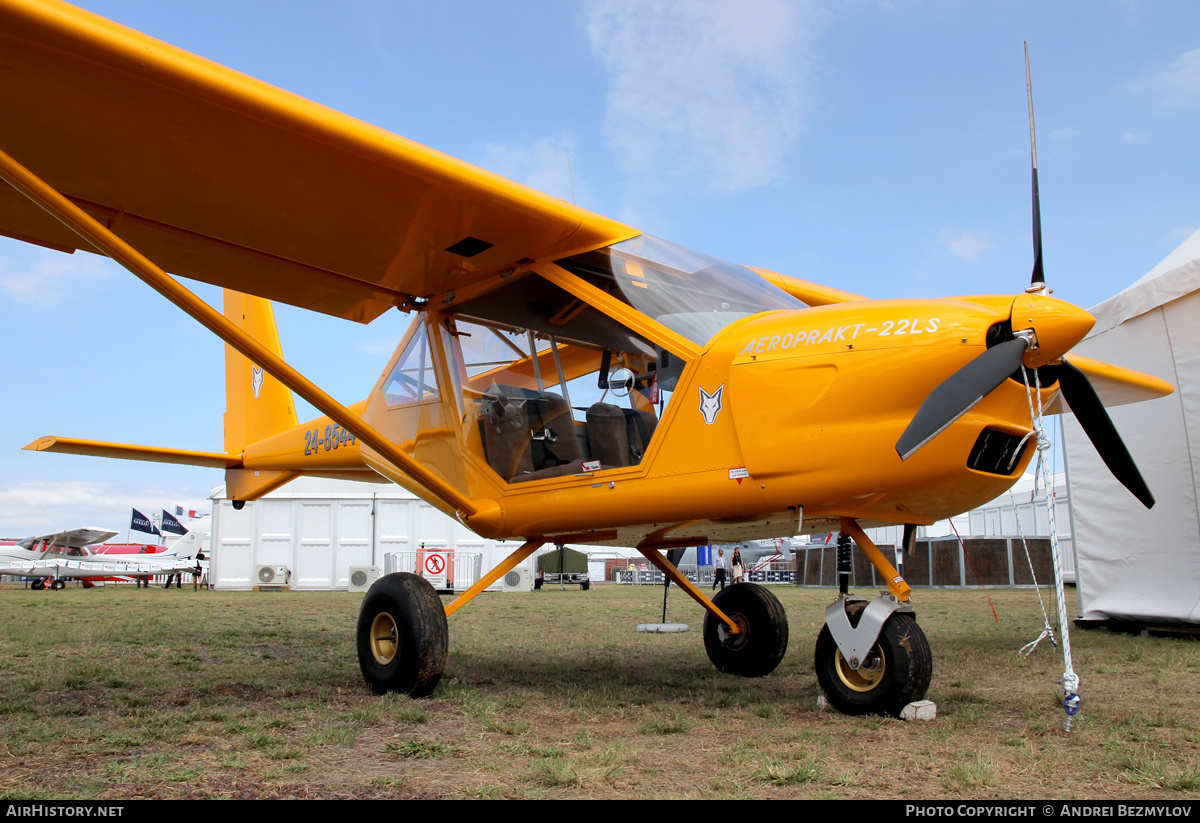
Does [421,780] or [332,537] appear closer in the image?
[421,780]

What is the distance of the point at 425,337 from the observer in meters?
5.77

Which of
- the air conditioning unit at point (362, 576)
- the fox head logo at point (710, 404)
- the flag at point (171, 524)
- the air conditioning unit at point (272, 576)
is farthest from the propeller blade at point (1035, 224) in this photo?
the flag at point (171, 524)

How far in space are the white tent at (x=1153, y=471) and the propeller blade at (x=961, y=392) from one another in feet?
21.0

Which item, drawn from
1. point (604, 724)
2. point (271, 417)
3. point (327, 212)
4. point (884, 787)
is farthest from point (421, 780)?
point (271, 417)

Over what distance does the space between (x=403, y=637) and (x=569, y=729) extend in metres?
1.36

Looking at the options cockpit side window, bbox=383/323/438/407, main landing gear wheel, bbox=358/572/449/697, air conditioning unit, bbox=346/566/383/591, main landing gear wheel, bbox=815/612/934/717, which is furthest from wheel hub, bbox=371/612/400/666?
air conditioning unit, bbox=346/566/383/591

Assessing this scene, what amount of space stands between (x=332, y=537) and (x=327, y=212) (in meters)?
21.2

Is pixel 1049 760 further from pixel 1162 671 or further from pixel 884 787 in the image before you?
pixel 1162 671

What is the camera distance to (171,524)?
5394 centimetres

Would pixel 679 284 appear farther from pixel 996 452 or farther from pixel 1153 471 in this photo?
pixel 1153 471

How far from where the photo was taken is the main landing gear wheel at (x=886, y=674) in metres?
3.61

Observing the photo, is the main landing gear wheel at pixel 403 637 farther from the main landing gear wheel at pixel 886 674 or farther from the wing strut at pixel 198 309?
the main landing gear wheel at pixel 886 674

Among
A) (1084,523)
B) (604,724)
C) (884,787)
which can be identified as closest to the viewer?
(884,787)

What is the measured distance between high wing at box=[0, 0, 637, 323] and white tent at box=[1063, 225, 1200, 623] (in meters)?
6.62
